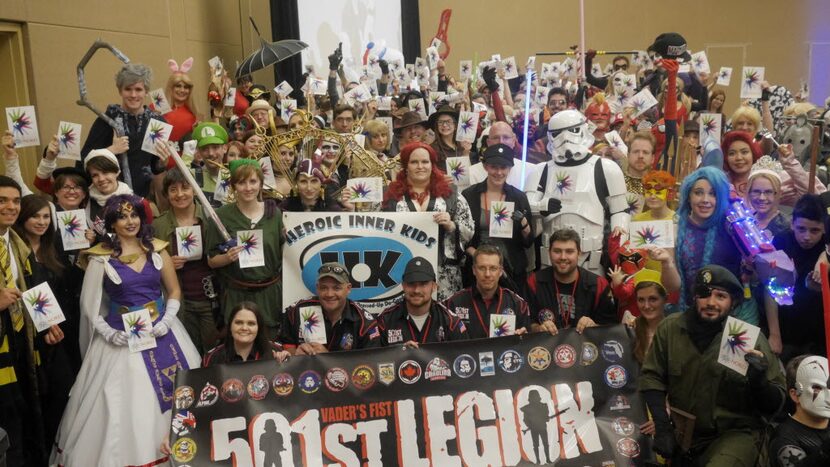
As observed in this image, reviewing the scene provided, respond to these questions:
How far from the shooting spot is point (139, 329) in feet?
18.8

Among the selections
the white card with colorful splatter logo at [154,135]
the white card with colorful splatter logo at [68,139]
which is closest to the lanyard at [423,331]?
the white card with colorful splatter logo at [154,135]

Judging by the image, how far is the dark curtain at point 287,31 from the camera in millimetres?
15938

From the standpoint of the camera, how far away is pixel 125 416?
5672 mm

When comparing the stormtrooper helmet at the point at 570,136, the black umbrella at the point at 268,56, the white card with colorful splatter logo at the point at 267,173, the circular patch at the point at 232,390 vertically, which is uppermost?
the black umbrella at the point at 268,56

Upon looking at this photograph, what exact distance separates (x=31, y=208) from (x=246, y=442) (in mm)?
2269

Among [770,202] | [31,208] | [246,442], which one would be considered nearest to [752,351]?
[770,202]

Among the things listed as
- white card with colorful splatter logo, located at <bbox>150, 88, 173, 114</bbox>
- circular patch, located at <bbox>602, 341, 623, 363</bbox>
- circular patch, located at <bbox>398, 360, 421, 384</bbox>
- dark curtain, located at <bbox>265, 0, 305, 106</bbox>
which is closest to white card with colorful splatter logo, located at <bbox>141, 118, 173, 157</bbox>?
white card with colorful splatter logo, located at <bbox>150, 88, 173, 114</bbox>

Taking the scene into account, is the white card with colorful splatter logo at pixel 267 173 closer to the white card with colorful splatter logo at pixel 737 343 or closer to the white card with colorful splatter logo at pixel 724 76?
the white card with colorful splatter logo at pixel 737 343

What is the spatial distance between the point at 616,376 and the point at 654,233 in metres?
0.97

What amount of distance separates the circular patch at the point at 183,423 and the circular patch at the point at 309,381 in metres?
0.64

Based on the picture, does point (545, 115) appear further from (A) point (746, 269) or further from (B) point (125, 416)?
(B) point (125, 416)

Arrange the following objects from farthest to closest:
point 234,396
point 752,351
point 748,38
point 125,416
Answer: point 748,38 < point 125,416 < point 234,396 < point 752,351

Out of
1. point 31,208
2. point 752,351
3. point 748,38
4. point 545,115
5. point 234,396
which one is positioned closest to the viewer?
point 752,351

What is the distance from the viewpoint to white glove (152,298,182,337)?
19.2 feet
